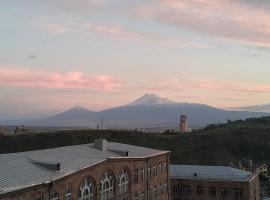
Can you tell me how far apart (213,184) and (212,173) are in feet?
7.44

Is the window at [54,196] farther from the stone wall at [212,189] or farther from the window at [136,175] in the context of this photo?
the stone wall at [212,189]

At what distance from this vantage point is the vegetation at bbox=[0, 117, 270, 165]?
157750mm

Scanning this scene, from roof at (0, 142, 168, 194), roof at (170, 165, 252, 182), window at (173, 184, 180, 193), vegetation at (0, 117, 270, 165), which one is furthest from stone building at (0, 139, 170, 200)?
vegetation at (0, 117, 270, 165)

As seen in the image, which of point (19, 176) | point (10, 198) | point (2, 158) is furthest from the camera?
point (2, 158)

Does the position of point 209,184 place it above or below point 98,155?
below

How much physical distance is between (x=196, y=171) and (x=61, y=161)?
46.0 m

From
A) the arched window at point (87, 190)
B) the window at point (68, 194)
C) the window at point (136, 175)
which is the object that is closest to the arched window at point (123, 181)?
the window at point (136, 175)

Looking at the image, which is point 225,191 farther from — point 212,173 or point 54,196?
point 54,196

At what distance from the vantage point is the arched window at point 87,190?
49.0 m

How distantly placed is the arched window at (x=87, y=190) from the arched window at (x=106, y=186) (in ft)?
6.56

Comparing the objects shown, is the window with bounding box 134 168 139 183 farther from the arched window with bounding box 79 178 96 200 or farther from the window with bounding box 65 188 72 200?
the window with bounding box 65 188 72 200

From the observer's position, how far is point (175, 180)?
88.5m

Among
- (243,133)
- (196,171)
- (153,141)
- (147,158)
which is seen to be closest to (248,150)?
(243,133)

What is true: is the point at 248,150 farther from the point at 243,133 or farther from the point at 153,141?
the point at 153,141
